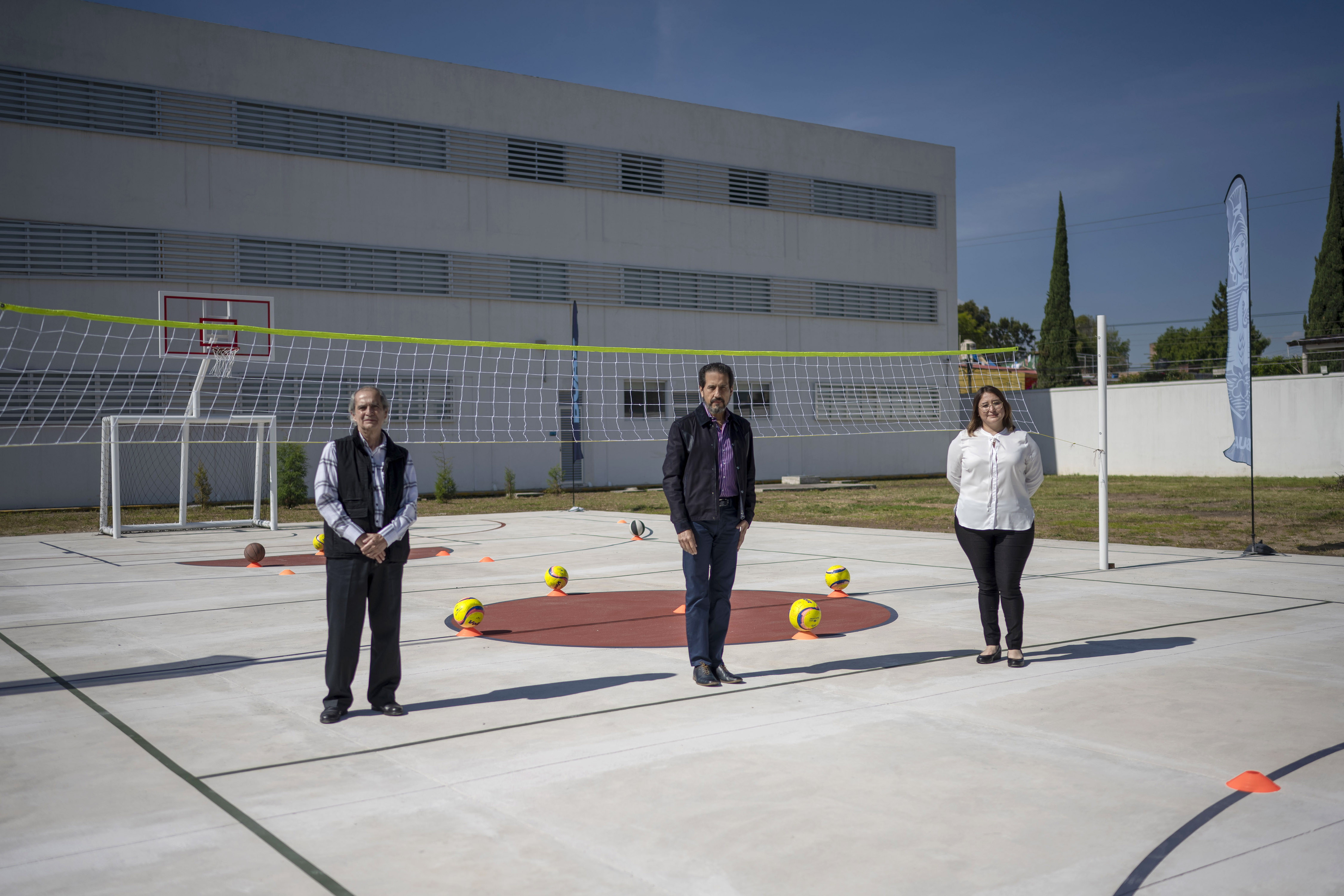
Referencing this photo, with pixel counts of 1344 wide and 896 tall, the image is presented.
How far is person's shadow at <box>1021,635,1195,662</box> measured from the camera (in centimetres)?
595

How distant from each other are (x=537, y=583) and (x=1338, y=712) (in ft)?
21.9

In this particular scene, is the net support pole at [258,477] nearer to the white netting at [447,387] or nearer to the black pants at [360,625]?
the white netting at [447,387]

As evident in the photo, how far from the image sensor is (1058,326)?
47.0m

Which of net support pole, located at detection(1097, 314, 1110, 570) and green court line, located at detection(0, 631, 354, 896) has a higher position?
net support pole, located at detection(1097, 314, 1110, 570)

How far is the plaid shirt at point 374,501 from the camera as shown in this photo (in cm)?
462

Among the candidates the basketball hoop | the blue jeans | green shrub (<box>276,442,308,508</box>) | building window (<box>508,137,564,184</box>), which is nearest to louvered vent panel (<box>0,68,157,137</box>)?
the basketball hoop

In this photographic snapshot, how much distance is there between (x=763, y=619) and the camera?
7488mm

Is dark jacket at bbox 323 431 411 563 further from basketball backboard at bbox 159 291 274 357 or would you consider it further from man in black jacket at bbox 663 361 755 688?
basketball backboard at bbox 159 291 274 357

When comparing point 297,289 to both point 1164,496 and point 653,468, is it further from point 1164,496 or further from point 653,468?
point 1164,496

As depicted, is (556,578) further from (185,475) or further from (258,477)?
(185,475)

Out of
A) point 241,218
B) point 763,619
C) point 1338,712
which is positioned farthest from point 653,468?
point 1338,712

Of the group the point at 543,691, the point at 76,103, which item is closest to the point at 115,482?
the point at 76,103

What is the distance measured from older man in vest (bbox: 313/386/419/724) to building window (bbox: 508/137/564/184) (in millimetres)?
23528

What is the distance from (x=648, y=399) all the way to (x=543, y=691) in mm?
23027
